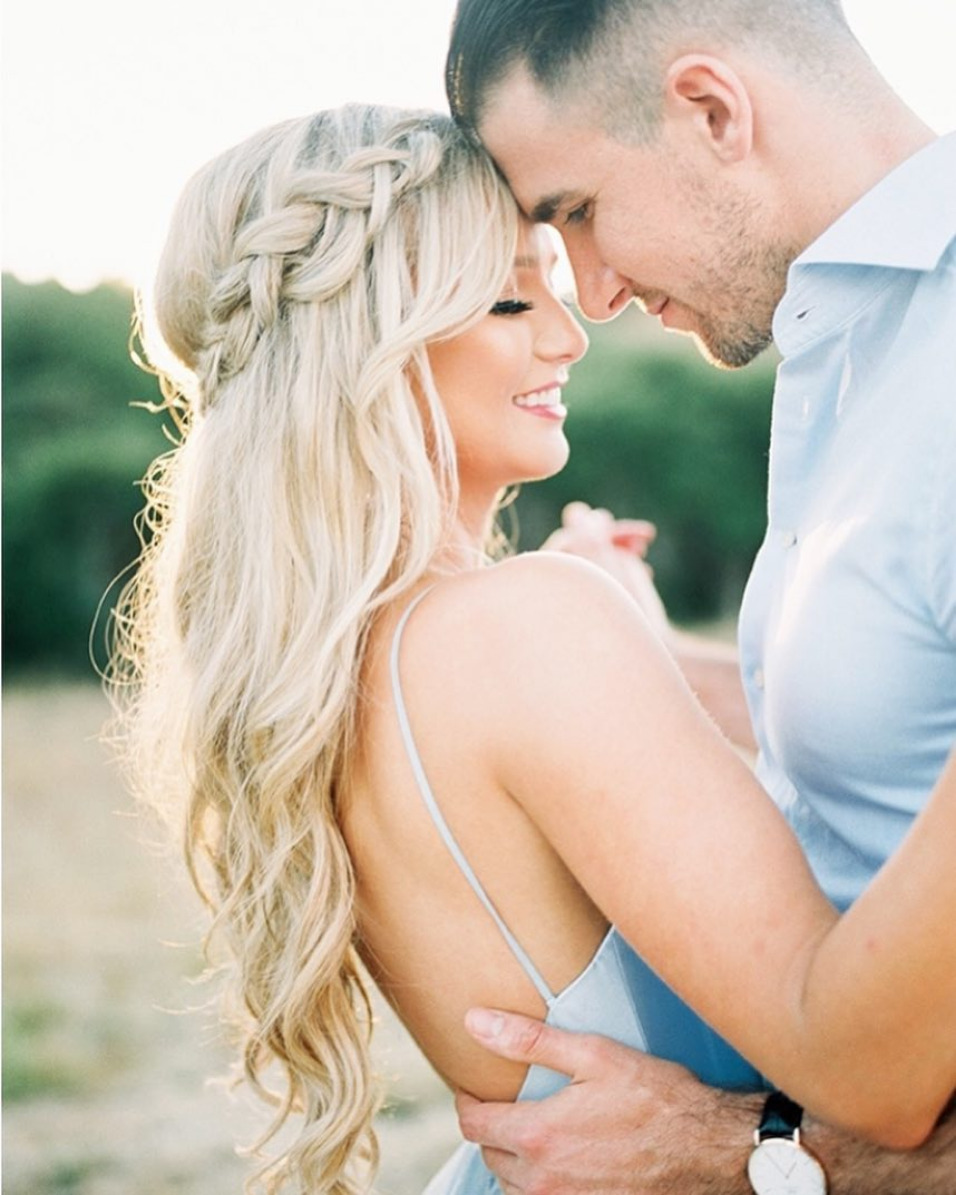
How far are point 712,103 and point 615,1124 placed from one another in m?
1.56

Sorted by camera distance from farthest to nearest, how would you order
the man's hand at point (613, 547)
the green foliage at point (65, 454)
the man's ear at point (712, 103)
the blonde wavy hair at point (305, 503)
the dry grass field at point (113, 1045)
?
the green foliage at point (65, 454)
the dry grass field at point (113, 1045)
the man's hand at point (613, 547)
the man's ear at point (712, 103)
the blonde wavy hair at point (305, 503)

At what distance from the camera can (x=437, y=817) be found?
2094 mm

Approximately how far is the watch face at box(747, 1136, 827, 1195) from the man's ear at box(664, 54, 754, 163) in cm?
150

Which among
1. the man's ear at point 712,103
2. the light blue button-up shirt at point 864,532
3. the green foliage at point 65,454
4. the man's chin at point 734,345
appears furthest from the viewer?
the green foliage at point 65,454

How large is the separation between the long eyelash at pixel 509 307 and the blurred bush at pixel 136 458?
32.2 ft

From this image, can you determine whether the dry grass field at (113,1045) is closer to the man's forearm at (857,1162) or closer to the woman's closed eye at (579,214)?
the man's forearm at (857,1162)

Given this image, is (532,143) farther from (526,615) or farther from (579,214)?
(526,615)

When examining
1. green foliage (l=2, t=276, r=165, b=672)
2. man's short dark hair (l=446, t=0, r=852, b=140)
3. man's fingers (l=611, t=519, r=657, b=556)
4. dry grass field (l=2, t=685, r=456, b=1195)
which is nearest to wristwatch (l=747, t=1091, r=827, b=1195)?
man's short dark hair (l=446, t=0, r=852, b=140)

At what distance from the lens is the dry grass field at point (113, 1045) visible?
17.5 feet

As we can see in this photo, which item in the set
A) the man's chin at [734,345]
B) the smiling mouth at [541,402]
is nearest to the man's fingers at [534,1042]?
the smiling mouth at [541,402]

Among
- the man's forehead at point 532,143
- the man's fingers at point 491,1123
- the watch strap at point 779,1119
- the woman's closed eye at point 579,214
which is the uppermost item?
the man's forehead at point 532,143

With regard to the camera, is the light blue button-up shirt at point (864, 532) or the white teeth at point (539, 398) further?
the white teeth at point (539, 398)

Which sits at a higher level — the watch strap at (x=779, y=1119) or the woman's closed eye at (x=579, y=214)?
the woman's closed eye at (x=579, y=214)

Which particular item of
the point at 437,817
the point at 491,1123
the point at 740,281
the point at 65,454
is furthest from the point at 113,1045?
the point at 65,454
